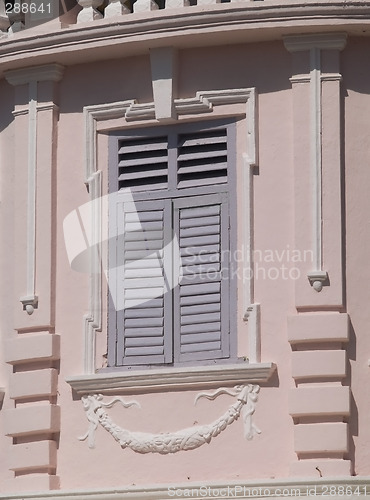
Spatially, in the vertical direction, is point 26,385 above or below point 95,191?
below

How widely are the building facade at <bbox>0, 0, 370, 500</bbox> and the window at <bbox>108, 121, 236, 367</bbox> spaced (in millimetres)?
17

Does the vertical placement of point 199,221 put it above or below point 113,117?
below

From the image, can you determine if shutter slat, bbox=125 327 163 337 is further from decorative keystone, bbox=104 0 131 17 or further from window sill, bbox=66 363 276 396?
decorative keystone, bbox=104 0 131 17

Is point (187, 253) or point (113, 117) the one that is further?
point (113, 117)

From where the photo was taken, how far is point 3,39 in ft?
60.5

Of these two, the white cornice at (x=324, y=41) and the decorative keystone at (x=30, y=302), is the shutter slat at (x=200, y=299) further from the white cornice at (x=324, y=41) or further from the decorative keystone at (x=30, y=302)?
the white cornice at (x=324, y=41)

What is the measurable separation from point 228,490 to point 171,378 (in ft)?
3.61

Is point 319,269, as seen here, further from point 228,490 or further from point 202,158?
point 228,490

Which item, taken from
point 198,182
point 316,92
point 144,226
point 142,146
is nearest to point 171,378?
point 144,226

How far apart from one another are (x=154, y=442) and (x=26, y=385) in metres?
1.36

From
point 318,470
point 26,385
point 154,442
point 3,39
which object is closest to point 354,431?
point 318,470

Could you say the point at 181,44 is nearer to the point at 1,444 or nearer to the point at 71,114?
the point at 71,114

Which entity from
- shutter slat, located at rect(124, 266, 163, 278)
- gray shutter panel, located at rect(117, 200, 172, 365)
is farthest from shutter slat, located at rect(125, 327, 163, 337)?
shutter slat, located at rect(124, 266, 163, 278)

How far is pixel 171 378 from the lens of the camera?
17.3 meters
